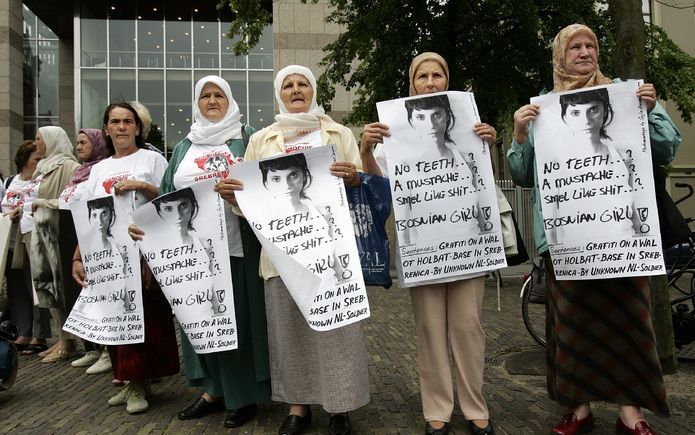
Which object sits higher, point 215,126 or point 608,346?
point 215,126

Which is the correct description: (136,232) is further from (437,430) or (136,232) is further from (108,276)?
(437,430)

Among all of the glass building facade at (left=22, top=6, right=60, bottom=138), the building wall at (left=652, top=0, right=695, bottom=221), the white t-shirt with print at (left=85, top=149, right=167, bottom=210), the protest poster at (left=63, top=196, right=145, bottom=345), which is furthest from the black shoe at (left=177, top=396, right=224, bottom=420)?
the glass building facade at (left=22, top=6, right=60, bottom=138)

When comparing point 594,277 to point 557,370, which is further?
point 557,370

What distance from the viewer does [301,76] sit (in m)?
3.47

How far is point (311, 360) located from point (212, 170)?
1.35 meters

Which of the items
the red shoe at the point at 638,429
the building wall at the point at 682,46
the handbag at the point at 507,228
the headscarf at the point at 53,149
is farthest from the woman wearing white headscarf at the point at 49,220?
the building wall at the point at 682,46

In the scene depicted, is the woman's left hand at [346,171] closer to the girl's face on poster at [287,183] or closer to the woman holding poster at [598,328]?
the girl's face on poster at [287,183]

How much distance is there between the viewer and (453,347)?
3248mm

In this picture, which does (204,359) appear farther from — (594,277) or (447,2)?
(447,2)

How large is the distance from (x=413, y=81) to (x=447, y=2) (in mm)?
7558

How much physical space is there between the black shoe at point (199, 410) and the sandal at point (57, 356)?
2.70 meters

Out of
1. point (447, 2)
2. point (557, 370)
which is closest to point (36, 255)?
point (557, 370)

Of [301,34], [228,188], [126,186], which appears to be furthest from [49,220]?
[301,34]

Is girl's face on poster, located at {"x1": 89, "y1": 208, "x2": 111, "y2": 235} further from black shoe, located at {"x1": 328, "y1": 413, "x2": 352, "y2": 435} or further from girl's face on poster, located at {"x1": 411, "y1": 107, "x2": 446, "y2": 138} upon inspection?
girl's face on poster, located at {"x1": 411, "y1": 107, "x2": 446, "y2": 138}
